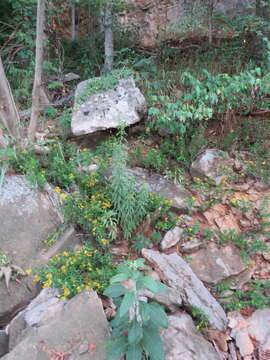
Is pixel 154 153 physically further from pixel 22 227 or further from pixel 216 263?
pixel 22 227

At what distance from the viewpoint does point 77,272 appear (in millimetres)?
2736

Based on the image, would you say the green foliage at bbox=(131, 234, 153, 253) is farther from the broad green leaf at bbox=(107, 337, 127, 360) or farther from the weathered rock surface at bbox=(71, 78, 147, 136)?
the weathered rock surface at bbox=(71, 78, 147, 136)

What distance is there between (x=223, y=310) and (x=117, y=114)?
2.91m

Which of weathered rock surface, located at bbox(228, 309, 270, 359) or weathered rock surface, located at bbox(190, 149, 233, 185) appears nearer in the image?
weathered rock surface, located at bbox(228, 309, 270, 359)

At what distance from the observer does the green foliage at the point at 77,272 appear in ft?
8.41

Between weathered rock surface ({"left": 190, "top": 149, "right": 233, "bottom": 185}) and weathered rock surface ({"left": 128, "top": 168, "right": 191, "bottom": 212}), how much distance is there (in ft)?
1.22

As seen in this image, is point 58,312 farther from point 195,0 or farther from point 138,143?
point 195,0

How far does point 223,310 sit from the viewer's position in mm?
2844

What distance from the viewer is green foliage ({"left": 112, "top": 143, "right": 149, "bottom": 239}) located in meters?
3.22

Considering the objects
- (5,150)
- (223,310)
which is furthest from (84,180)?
(223,310)

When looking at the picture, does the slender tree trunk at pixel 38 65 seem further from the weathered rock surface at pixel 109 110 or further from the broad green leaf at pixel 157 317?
the broad green leaf at pixel 157 317

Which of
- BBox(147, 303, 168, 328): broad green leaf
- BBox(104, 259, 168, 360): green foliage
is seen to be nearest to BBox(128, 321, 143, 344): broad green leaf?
BBox(104, 259, 168, 360): green foliage

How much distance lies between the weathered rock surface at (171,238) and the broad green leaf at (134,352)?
1586 millimetres

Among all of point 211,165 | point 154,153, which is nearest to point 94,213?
point 154,153
